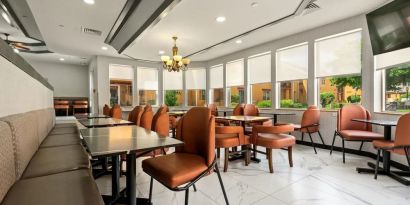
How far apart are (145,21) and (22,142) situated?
372 centimetres

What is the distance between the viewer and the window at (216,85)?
8625 millimetres

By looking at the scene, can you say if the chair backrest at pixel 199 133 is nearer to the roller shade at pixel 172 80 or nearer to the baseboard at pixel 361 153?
the baseboard at pixel 361 153

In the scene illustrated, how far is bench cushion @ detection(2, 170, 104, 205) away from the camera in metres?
1.10

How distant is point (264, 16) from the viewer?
4.37 m

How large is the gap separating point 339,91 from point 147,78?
7.12m

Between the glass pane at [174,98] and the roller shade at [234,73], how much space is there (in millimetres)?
2479

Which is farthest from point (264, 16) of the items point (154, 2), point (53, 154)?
point (53, 154)

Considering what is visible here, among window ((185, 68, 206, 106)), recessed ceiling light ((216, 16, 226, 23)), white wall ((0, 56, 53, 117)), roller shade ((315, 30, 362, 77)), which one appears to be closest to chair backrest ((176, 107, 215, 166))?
white wall ((0, 56, 53, 117))

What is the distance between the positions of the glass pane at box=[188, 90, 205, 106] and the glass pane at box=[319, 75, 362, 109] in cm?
525

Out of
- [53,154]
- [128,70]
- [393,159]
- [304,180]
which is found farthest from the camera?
[128,70]

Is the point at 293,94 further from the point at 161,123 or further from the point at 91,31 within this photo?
the point at 91,31

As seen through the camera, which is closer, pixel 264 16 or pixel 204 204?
pixel 204 204

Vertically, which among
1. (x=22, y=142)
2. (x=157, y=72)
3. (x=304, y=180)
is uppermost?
(x=157, y=72)

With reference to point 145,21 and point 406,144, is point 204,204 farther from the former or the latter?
point 145,21
